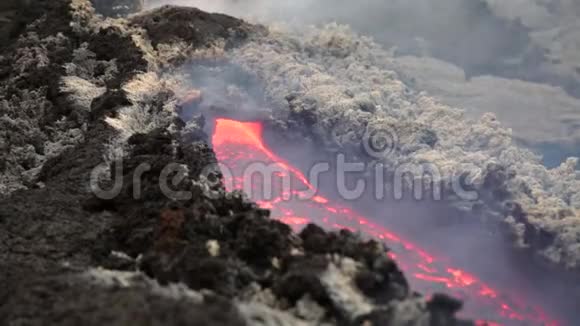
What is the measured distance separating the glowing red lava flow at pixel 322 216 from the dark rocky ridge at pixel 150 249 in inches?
58.2

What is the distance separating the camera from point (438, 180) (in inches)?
639

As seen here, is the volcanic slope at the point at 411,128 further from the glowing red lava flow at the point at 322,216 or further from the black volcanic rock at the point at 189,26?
the glowing red lava flow at the point at 322,216

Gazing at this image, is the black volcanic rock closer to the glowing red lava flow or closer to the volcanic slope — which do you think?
the volcanic slope

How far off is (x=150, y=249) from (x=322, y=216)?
639 cm

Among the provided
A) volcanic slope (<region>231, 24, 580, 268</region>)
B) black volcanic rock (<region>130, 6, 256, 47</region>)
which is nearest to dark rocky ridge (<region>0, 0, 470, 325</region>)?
volcanic slope (<region>231, 24, 580, 268</region>)

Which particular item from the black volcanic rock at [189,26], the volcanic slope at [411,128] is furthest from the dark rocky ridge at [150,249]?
the black volcanic rock at [189,26]

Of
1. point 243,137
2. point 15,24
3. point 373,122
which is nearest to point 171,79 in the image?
point 243,137

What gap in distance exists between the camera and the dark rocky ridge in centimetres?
A: 794

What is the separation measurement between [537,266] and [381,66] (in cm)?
1248

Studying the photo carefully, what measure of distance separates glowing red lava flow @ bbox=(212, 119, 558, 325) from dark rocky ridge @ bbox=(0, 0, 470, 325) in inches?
58.2

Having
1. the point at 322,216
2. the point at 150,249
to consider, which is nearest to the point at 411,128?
the point at 322,216

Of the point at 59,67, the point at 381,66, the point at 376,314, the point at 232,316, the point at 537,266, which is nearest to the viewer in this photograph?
the point at 232,316

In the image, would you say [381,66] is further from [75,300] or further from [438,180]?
[75,300]

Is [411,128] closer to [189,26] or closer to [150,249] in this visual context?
[189,26]
